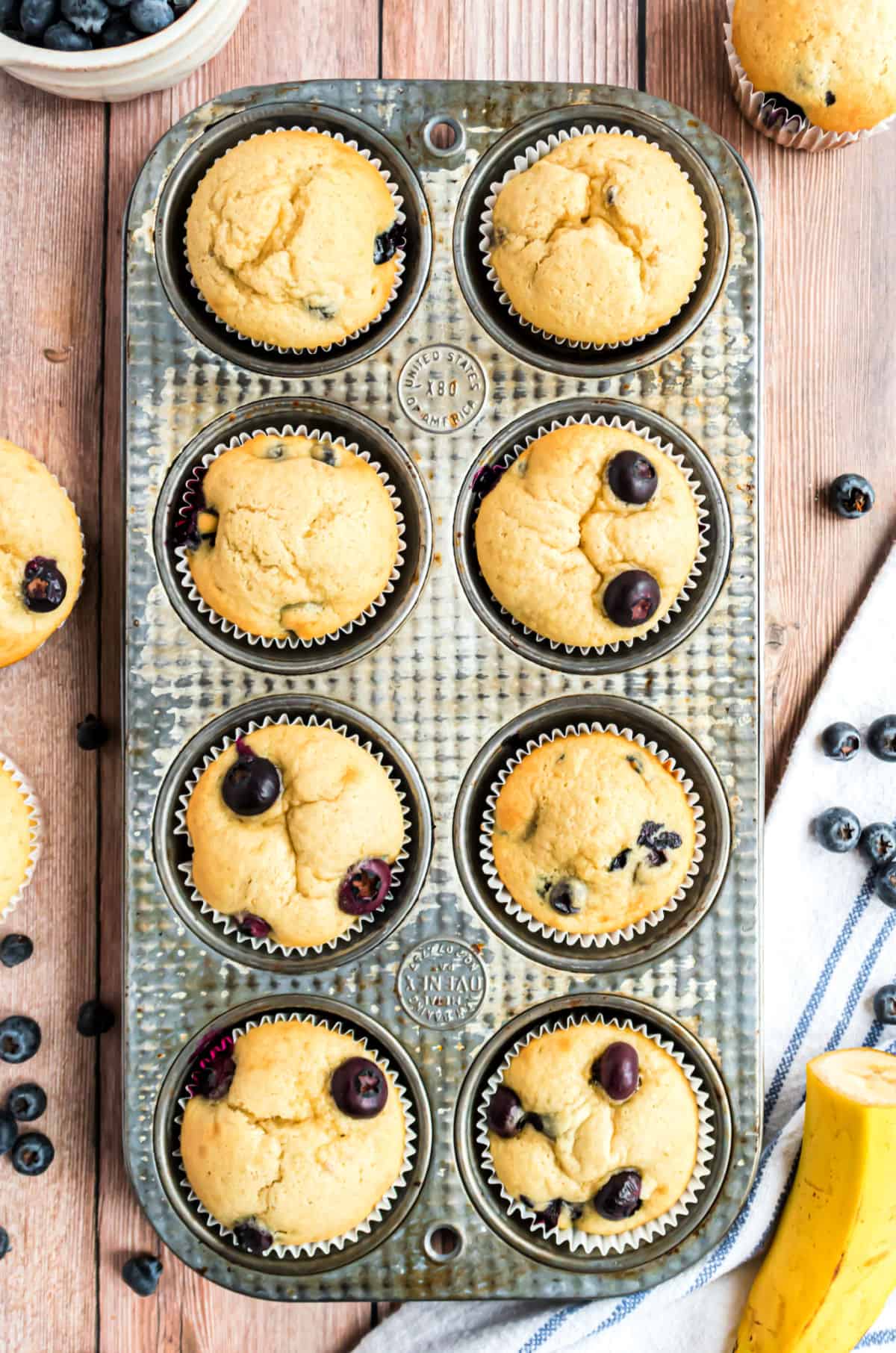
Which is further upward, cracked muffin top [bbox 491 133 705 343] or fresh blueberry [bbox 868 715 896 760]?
cracked muffin top [bbox 491 133 705 343]

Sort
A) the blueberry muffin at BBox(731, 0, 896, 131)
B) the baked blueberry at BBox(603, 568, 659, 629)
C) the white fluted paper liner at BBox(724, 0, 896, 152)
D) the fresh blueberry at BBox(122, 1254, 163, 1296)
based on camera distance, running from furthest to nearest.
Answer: the fresh blueberry at BBox(122, 1254, 163, 1296), the white fluted paper liner at BBox(724, 0, 896, 152), the blueberry muffin at BBox(731, 0, 896, 131), the baked blueberry at BBox(603, 568, 659, 629)

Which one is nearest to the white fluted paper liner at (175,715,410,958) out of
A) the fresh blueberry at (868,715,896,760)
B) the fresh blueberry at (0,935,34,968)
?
the fresh blueberry at (0,935,34,968)

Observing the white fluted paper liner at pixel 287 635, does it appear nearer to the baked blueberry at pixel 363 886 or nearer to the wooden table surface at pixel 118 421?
the wooden table surface at pixel 118 421

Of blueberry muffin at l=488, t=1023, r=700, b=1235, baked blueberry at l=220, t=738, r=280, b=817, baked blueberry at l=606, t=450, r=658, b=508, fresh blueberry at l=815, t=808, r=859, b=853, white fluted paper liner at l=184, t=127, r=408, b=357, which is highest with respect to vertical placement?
white fluted paper liner at l=184, t=127, r=408, b=357

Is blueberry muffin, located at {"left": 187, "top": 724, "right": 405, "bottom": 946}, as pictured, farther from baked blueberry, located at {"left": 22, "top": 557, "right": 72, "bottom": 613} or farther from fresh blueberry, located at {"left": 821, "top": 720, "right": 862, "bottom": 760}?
fresh blueberry, located at {"left": 821, "top": 720, "right": 862, "bottom": 760}

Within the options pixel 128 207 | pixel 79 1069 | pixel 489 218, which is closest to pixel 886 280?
pixel 489 218

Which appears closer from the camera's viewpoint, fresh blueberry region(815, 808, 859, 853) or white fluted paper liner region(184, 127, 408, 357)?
white fluted paper liner region(184, 127, 408, 357)
